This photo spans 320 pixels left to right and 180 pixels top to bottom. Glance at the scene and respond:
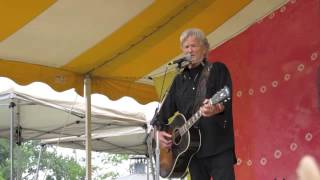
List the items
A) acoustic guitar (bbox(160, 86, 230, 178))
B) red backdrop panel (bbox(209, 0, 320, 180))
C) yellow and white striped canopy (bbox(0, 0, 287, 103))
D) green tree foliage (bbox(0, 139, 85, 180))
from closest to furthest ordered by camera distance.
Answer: acoustic guitar (bbox(160, 86, 230, 178)) → yellow and white striped canopy (bbox(0, 0, 287, 103)) → red backdrop panel (bbox(209, 0, 320, 180)) → green tree foliage (bbox(0, 139, 85, 180))

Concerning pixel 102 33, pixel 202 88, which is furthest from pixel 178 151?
pixel 102 33

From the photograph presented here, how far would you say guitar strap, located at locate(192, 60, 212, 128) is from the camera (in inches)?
100

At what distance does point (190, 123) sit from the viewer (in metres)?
2.58

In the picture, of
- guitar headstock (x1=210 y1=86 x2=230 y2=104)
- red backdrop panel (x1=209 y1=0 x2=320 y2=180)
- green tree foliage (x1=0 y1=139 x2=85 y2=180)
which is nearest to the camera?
guitar headstock (x1=210 y1=86 x2=230 y2=104)

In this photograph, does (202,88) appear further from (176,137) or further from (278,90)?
(278,90)

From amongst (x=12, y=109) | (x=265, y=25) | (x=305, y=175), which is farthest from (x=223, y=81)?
(x=12, y=109)

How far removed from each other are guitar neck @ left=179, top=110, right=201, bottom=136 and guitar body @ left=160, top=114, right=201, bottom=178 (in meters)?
0.02

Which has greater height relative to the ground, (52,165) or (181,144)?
(52,165)

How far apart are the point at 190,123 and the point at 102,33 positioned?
1.52m

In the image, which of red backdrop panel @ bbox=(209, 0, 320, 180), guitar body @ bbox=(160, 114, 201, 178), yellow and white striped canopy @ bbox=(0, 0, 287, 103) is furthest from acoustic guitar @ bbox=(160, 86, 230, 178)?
red backdrop panel @ bbox=(209, 0, 320, 180)

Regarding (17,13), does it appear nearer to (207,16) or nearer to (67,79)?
(67,79)

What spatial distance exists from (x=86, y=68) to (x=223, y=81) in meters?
2.06

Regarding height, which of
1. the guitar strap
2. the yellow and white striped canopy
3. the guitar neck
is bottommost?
the guitar neck

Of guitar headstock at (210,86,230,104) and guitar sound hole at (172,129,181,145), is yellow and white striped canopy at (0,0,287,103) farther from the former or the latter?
guitar headstock at (210,86,230,104)
